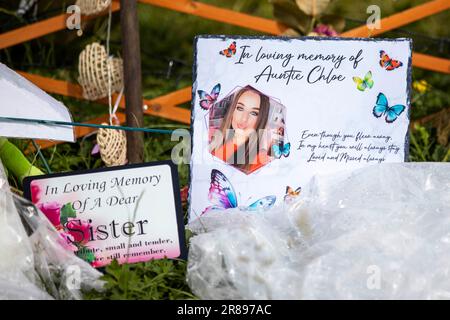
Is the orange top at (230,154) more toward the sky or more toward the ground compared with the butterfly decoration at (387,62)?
more toward the ground

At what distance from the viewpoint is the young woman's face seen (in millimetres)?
1948

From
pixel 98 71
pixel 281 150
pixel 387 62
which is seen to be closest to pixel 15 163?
pixel 98 71

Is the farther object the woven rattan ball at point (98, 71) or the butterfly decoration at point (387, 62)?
the woven rattan ball at point (98, 71)

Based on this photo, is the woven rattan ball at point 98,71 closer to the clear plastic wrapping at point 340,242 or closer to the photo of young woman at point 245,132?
the photo of young woman at point 245,132

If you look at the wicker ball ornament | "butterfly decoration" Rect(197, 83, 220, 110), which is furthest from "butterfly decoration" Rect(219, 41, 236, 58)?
the wicker ball ornament

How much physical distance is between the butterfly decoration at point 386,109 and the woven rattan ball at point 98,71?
0.85 meters

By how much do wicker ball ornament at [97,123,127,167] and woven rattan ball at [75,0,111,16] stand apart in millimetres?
375

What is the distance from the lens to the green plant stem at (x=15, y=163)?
2.02m

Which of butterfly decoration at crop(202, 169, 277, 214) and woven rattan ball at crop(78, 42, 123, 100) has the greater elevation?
woven rattan ball at crop(78, 42, 123, 100)

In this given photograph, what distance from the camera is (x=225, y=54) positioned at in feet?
6.47

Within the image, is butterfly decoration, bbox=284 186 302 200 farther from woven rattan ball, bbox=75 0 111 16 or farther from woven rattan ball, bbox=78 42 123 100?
woven rattan ball, bbox=75 0 111 16

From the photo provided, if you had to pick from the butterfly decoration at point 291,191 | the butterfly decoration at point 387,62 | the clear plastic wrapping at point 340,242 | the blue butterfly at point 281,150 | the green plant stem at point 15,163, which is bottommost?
the clear plastic wrapping at point 340,242

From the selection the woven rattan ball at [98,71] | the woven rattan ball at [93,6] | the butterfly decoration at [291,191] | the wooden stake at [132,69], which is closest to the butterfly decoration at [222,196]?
the butterfly decoration at [291,191]

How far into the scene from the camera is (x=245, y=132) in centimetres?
195
